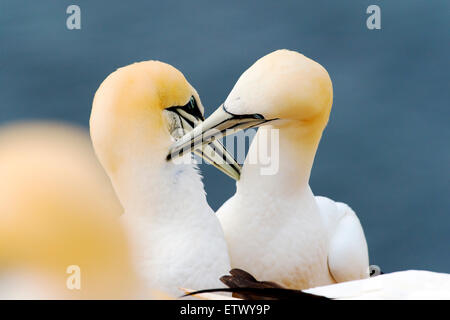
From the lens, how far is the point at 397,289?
3.83 metres

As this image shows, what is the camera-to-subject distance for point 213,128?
15.0 ft

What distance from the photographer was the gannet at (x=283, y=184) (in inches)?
177

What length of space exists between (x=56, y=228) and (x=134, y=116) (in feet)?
3.70

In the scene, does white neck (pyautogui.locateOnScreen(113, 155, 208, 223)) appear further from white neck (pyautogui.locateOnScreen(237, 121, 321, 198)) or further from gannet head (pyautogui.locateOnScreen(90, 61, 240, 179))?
white neck (pyautogui.locateOnScreen(237, 121, 321, 198))

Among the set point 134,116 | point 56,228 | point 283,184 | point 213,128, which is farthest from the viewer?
point 283,184

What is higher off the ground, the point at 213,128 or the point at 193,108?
A: the point at 193,108

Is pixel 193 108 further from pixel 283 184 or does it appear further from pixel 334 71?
pixel 334 71

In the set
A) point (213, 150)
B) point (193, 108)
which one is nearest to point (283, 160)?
point (213, 150)

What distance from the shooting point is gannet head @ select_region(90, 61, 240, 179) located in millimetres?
4414

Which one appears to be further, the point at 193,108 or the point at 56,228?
the point at 193,108

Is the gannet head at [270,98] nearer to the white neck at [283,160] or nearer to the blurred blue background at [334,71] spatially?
the white neck at [283,160]

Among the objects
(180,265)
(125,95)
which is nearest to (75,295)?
(180,265)

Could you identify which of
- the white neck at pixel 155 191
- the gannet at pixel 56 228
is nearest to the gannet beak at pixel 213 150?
the white neck at pixel 155 191
